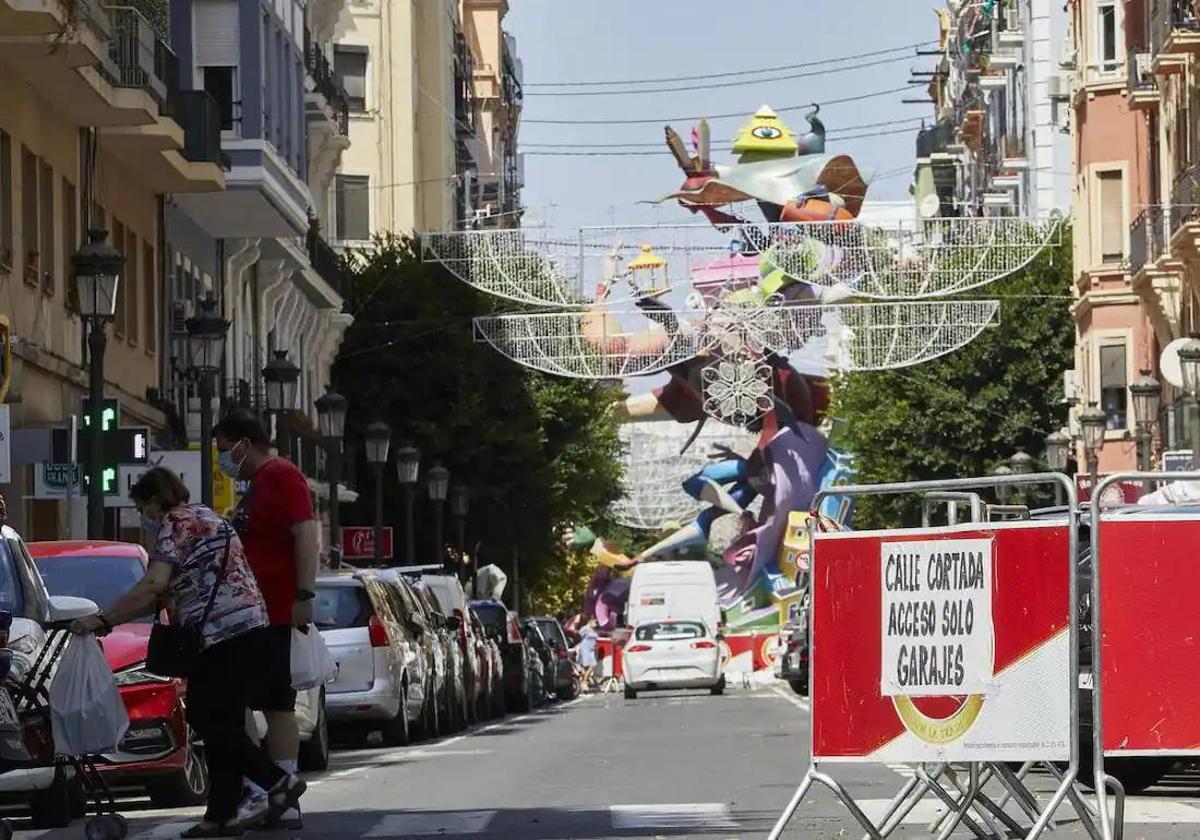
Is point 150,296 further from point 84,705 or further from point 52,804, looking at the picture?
point 84,705

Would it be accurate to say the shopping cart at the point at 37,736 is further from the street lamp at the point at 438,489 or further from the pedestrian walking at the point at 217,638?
the street lamp at the point at 438,489

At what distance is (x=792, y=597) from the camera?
10769 cm

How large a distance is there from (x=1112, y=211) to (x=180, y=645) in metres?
49.3

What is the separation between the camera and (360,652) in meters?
27.4

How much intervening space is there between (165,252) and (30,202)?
9939 millimetres

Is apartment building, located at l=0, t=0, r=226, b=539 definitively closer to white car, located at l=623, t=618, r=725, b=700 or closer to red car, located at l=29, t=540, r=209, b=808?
red car, located at l=29, t=540, r=209, b=808

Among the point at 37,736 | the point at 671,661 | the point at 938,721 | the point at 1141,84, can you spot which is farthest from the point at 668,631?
the point at 938,721

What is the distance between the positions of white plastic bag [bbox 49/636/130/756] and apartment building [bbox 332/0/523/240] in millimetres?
57805

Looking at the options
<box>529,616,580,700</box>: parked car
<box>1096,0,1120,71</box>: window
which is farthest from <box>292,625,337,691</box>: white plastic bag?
<box>1096,0,1120,71</box>: window

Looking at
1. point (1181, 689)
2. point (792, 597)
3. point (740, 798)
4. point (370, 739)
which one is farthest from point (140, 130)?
point (792, 597)

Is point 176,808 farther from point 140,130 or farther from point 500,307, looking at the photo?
point 500,307

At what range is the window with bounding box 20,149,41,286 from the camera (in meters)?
35.1

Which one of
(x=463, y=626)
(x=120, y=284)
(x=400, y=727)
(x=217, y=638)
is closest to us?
(x=217, y=638)

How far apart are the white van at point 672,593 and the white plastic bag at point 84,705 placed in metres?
64.4
